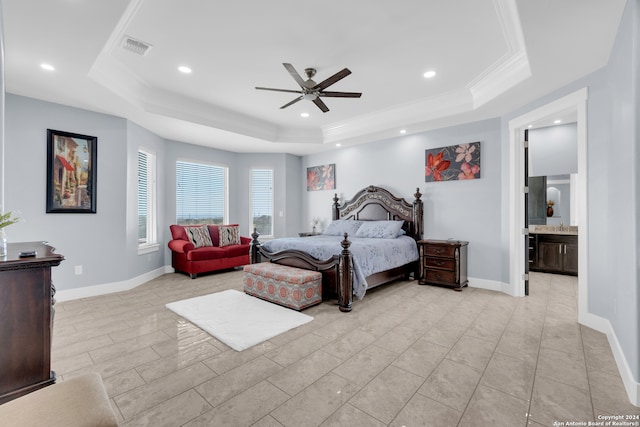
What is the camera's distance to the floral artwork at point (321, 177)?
6.66 metres

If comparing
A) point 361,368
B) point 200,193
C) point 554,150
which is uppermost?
point 554,150

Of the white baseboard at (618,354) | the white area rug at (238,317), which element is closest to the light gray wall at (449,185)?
the white baseboard at (618,354)

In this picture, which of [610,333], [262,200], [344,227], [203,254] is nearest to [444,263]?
[344,227]

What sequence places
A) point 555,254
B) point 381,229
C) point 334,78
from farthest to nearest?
1. point 555,254
2. point 381,229
3. point 334,78

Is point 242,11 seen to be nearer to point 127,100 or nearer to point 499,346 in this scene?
point 127,100

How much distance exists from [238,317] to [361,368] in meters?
1.63

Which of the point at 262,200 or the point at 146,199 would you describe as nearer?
the point at 146,199

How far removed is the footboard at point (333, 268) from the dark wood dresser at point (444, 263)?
66.0 inches

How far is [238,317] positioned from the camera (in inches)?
132

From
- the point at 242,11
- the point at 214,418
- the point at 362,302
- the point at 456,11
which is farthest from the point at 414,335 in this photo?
the point at 242,11

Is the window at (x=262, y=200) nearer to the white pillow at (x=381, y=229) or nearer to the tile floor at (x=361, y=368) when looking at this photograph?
the white pillow at (x=381, y=229)

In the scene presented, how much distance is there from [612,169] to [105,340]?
4.83 m

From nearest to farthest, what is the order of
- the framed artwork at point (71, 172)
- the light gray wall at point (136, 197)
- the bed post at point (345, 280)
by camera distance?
the bed post at point (345, 280), the framed artwork at point (71, 172), the light gray wall at point (136, 197)

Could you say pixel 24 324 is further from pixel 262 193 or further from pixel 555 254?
pixel 555 254
